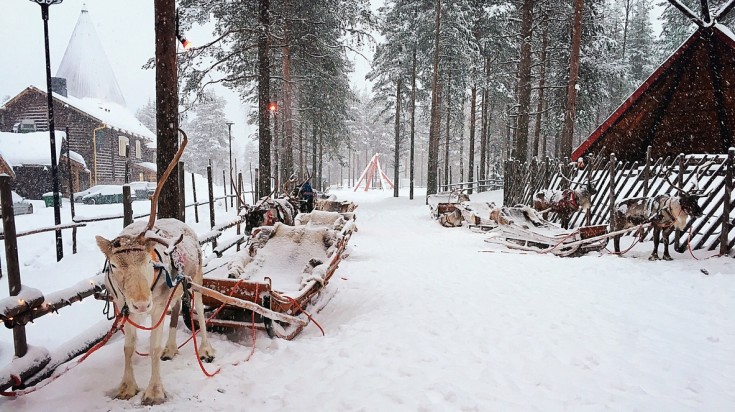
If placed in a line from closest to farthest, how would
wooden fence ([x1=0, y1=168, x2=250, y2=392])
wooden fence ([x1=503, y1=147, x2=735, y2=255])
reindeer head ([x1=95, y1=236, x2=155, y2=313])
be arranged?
1. reindeer head ([x1=95, y1=236, x2=155, y2=313])
2. wooden fence ([x1=0, y1=168, x2=250, y2=392])
3. wooden fence ([x1=503, y1=147, x2=735, y2=255])

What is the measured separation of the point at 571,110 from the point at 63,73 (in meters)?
42.8

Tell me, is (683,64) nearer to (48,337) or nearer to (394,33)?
(48,337)

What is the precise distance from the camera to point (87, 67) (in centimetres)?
3672

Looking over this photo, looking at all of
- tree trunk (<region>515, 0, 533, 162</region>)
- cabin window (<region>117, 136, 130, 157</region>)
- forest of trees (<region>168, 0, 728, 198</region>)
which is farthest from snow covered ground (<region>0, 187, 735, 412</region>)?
cabin window (<region>117, 136, 130, 157</region>)

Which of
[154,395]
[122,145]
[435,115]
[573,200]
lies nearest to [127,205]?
[154,395]

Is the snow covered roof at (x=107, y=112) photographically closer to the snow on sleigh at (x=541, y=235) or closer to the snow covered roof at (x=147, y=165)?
the snow covered roof at (x=147, y=165)

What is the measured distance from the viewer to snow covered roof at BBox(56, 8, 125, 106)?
1414 inches

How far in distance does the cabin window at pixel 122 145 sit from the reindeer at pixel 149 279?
34.7 m

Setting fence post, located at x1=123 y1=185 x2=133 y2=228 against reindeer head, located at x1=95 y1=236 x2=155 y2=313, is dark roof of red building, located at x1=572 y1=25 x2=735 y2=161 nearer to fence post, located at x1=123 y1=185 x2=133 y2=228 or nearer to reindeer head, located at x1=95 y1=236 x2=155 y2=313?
fence post, located at x1=123 y1=185 x2=133 y2=228

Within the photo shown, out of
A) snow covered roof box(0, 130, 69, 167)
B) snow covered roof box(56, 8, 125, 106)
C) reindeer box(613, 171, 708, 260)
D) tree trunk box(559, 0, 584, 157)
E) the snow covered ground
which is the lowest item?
the snow covered ground

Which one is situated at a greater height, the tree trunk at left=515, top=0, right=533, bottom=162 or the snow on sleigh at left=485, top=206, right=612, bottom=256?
the tree trunk at left=515, top=0, right=533, bottom=162

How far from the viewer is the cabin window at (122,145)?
3275 cm

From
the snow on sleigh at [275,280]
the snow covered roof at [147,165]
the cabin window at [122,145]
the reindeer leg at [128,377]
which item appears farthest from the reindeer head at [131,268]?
the snow covered roof at [147,165]

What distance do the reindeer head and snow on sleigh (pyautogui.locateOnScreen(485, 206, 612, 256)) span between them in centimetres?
789
